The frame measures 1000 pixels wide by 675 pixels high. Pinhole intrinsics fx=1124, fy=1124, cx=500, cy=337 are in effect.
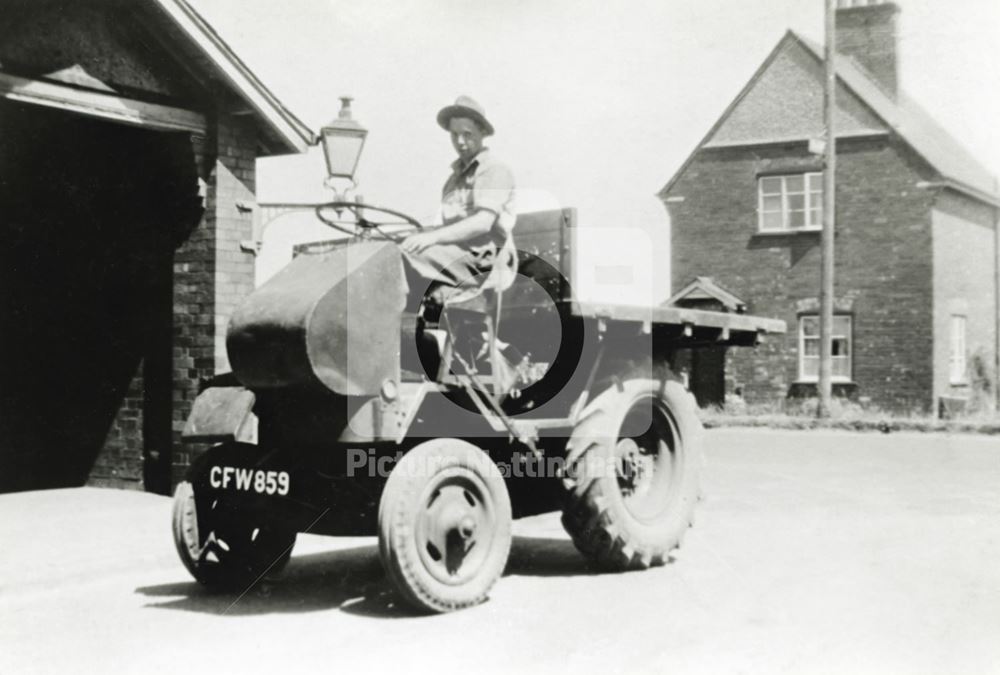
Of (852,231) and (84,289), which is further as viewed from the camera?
(852,231)

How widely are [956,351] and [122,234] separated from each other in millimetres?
23114

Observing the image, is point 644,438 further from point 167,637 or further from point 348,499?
point 167,637

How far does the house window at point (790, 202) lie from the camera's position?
92.8 ft

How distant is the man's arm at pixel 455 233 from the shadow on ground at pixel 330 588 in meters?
2.06

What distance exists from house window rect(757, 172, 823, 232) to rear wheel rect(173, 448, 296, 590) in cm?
2343

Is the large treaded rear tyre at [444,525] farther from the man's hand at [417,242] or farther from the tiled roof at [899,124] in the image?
the tiled roof at [899,124]

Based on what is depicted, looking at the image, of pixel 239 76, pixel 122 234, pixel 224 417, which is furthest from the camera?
pixel 122 234

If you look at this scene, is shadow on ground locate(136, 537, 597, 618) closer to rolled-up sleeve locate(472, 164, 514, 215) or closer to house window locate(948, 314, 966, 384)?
rolled-up sleeve locate(472, 164, 514, 215)

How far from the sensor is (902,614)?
6.02 meters

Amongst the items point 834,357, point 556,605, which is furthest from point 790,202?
point 556,605

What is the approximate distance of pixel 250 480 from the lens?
20.9ft

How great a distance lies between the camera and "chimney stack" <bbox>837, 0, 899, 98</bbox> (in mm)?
29781

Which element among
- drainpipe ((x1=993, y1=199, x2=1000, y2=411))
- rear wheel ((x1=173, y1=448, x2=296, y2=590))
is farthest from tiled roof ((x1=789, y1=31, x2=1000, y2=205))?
rear wheel ((x1=173, y1=448, x2=296, y2=590))

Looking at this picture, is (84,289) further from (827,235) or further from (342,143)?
(827,235)
